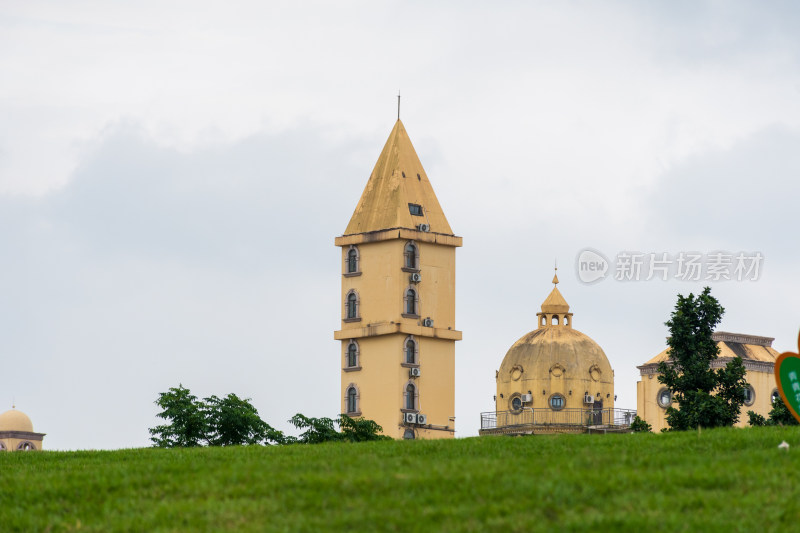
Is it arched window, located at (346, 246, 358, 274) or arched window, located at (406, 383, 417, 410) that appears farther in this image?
arched window, located at (346, 246, 358, 274)

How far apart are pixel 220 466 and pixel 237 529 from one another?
15.7 ft

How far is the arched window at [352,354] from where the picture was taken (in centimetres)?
8100

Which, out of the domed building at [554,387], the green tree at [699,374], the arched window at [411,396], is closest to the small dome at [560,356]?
the domed building at [554,387]

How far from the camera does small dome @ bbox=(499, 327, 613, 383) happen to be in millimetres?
91000

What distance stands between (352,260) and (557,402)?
1554 cm

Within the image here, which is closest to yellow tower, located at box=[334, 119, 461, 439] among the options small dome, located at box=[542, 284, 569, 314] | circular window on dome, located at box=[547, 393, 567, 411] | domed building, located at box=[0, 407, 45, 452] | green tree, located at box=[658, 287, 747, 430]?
circular window on dome, located at box=[547, 393, 567, 411]

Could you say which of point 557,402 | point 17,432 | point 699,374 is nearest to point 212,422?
point 699,374

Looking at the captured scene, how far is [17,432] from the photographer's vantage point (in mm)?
125188

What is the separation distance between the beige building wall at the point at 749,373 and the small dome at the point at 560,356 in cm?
262

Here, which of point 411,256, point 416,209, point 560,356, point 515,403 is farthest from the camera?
point 515,403

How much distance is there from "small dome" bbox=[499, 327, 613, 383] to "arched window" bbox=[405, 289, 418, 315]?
13.3m

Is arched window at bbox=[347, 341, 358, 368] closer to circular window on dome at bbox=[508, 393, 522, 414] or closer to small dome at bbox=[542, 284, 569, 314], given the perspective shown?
circular window on dome at bbox=[508, 393, 522, 414]

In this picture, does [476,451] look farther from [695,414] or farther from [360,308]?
[360,308]

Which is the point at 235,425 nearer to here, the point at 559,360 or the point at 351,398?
the point at 351,398
